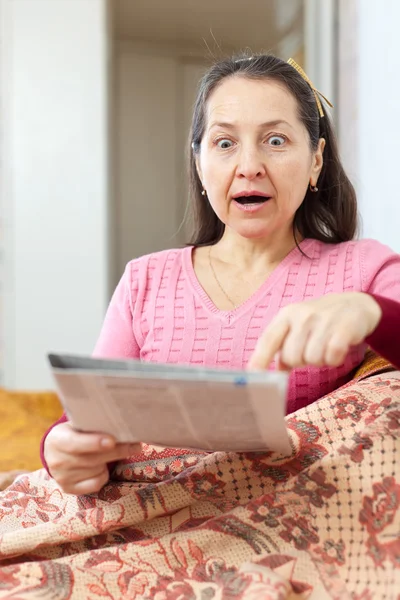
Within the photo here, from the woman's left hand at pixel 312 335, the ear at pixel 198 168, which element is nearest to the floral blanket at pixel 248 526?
the woman's left hand at pixel 312 335

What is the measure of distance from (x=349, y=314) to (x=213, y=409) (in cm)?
18

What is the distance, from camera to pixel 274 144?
115cm

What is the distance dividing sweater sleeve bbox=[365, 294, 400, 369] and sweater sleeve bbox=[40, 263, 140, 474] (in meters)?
0.51

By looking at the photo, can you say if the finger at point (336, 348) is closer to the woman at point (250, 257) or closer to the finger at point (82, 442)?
the finger at point (82, 442)

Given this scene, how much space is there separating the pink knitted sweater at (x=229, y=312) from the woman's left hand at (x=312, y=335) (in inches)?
14.8

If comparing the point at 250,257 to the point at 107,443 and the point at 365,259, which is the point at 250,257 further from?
the point at 107,443

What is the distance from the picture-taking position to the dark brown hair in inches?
47.4

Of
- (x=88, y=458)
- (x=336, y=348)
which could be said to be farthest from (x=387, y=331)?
(x=88, y=458)

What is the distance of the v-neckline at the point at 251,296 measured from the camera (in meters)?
1.17

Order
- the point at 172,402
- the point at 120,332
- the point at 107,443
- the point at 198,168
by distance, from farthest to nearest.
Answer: the point at 198,168 < the point at 120,332 < the point at 107,443 < the point at 172,402

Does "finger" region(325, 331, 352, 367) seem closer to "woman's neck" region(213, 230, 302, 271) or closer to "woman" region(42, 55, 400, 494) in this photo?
"woman" region(42, 55, 400, 494)

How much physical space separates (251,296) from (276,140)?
0.25 m

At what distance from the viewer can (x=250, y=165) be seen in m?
1.12

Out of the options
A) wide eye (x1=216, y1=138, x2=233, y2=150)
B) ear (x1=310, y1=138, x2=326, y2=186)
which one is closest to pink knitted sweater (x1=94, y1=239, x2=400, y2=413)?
ear (x1=310, y1=138, x2=326, y2=186)
